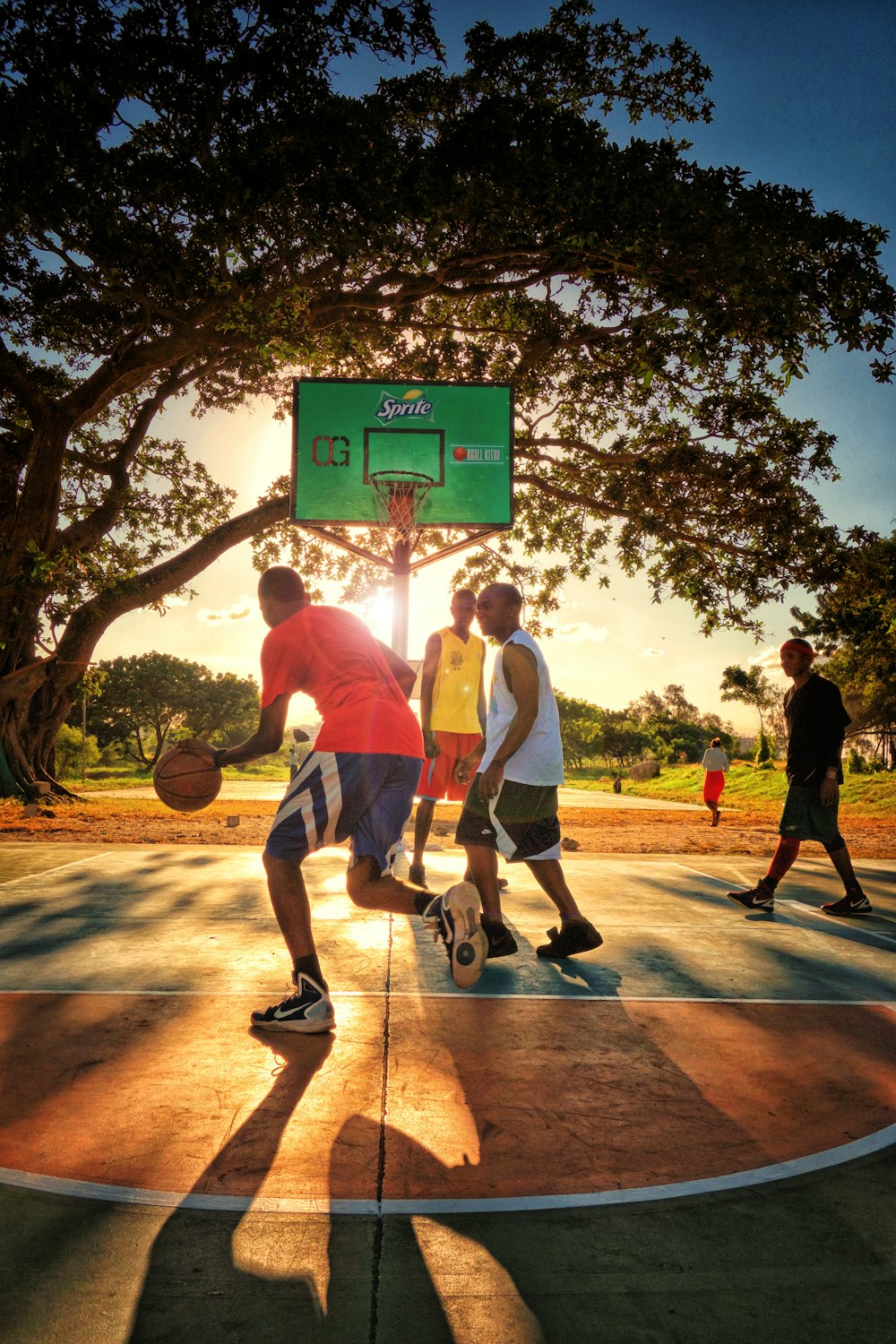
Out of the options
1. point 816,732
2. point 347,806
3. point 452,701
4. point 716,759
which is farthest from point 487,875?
point 716,759

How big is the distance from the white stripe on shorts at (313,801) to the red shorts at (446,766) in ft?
9.09

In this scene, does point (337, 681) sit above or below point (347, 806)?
above

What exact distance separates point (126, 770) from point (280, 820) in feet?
213

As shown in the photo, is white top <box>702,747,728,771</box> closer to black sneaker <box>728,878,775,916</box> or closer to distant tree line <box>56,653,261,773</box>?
black sneaker <box>728,878,775,916</box>

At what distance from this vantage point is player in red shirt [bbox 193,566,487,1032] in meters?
3.26

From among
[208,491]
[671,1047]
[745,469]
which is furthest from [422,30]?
[671,1047]

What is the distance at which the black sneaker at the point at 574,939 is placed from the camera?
13.8 ft

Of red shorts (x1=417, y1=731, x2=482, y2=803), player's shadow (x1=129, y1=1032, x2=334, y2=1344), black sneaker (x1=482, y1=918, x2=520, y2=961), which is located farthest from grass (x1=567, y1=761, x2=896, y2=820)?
player's shadow (x1=129, y1=1032, x2=334, y2=1344)

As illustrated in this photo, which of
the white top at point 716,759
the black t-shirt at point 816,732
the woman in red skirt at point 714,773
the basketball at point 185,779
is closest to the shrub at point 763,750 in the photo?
the woman in red skirt at point 714,773

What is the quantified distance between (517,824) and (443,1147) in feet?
7.02

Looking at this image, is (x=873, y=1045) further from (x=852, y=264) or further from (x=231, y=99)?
(x=231, y=99)

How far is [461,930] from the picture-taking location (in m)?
3.34

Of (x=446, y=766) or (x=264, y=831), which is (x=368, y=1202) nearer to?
(x=446, y=766)

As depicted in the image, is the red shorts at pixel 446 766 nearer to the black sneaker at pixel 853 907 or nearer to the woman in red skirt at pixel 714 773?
the black sneaker at pixel 853 907
